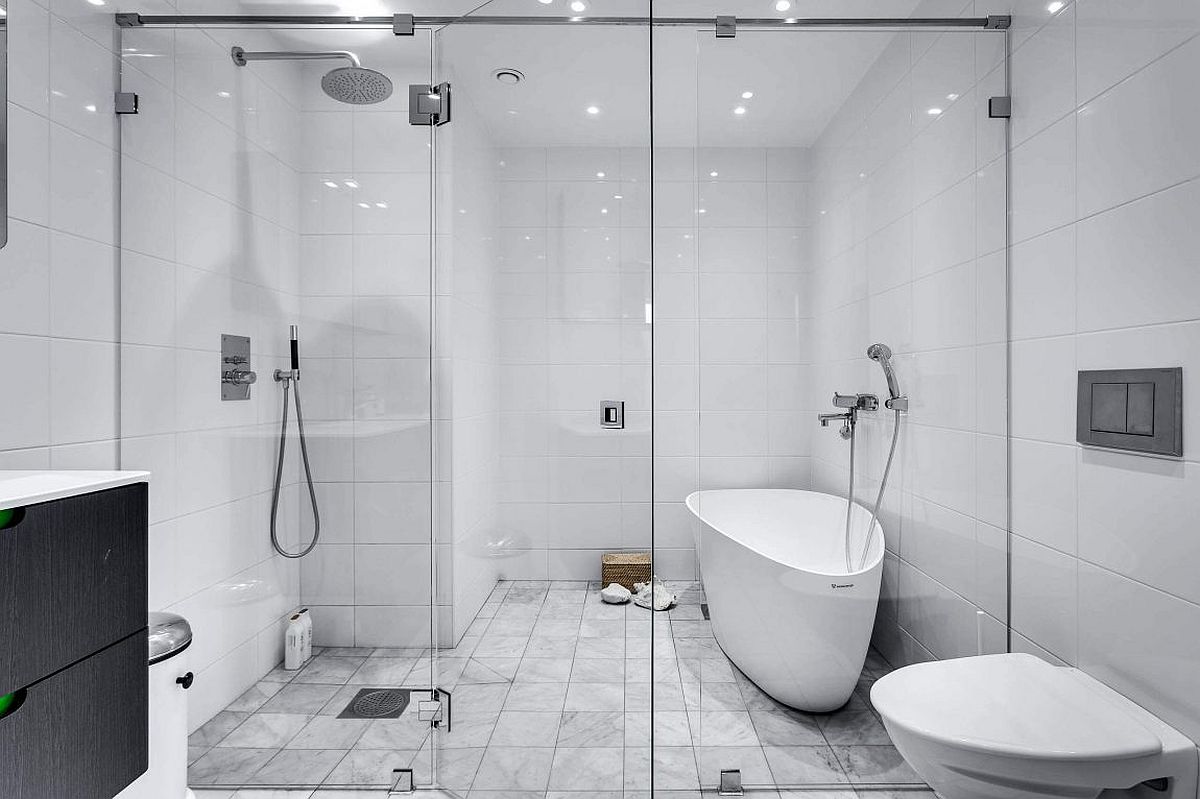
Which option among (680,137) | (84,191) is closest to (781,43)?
(680,137)

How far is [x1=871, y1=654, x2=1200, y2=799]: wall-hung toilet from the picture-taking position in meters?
1.13

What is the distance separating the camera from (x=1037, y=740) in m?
1.16

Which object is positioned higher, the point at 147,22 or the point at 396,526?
the point at 147,22

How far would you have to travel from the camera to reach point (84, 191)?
5.65ft

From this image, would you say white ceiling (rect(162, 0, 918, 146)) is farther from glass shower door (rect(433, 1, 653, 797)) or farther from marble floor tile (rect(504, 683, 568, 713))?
marble floor tile (rect(504, 683, 568, 713))

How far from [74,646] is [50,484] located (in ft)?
1.01

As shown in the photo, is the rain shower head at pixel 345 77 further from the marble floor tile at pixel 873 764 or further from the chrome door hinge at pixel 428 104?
the marble floor tile at pixel 873 764

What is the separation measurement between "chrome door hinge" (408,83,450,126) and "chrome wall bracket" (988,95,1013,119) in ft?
5.33

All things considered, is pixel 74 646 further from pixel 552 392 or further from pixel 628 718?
pixel 628 718

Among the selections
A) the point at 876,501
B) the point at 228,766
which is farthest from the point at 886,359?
the point at 228,766

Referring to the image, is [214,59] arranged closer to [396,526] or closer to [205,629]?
[396,526]

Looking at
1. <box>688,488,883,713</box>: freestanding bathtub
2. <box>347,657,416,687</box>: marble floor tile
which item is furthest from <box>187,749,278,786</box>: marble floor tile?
<box>688,488,883,713</box>: freestanding bathtub

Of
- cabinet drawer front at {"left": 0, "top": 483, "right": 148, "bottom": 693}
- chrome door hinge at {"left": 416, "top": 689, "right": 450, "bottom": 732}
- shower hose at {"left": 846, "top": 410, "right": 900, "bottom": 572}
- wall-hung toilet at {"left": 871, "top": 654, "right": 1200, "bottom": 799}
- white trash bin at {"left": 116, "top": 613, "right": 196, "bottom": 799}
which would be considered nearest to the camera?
cabinet drawer front at {"left": 0, "top": 483, "right": 148, "bottom": 693}

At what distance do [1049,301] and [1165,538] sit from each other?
2.02 feet
